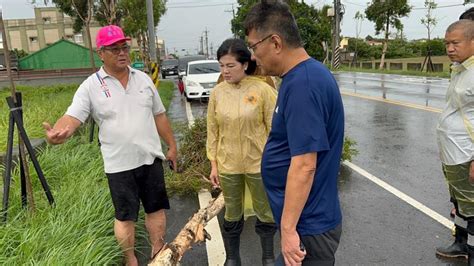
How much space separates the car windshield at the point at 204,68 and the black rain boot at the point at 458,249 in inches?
504

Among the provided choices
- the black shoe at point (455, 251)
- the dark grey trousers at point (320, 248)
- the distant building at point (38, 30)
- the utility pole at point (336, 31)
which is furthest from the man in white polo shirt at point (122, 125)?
the distant building at point (38, 30)

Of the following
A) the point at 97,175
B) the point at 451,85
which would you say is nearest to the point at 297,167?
the point at 451,85

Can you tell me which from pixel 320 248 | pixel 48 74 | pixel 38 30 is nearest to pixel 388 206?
pixel 320 248

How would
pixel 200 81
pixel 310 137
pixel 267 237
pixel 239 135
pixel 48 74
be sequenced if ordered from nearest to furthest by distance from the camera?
pixel 310 137 → pixel 239 135 → pixel 267 237 → pixel 200 81 → pixel 48 74

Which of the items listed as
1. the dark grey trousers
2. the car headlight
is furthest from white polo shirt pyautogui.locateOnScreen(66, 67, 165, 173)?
the car headlight

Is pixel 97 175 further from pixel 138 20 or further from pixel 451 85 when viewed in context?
pixel 138 20

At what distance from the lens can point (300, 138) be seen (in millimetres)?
1592

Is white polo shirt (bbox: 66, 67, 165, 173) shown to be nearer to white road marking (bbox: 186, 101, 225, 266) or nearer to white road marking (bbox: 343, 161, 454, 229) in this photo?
white road marking (bbox: 186, 101, 225, 266)

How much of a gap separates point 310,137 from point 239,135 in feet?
4.41

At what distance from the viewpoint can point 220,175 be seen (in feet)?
9.96

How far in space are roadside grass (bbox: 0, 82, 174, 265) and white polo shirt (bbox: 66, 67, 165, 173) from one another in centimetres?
62

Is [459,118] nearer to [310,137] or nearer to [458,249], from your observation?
[458,249]

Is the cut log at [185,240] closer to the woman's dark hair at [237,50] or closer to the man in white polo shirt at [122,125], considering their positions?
the man in white polo shirt at [122,125]

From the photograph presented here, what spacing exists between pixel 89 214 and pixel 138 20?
21.9 meters
